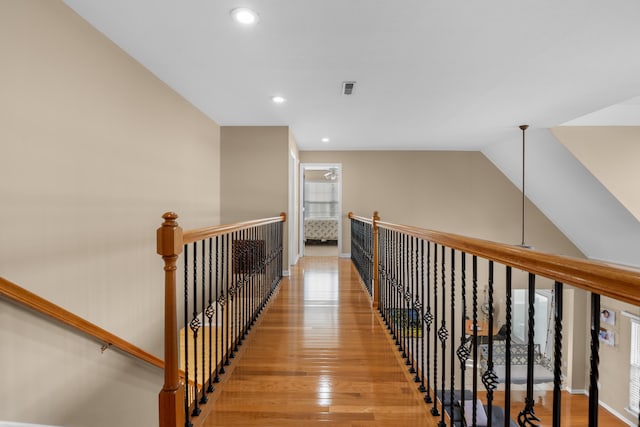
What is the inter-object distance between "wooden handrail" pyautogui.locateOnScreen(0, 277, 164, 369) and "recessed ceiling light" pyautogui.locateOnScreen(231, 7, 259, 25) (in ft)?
6.73

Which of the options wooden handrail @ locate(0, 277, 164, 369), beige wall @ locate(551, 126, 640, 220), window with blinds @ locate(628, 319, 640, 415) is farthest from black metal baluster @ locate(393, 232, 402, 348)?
window with blinds @ locate(628, 319, 640, 415)

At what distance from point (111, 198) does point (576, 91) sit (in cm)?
476

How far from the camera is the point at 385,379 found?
211 cm

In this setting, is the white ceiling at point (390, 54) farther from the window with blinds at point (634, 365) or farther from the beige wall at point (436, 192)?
the window with blinds at point (634, 365)

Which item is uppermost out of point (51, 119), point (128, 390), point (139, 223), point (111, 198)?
point (51, 119)

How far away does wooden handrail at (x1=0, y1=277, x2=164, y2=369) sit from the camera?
Answer: 5.48 ft

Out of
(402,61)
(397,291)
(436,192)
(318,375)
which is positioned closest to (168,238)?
(318,375)

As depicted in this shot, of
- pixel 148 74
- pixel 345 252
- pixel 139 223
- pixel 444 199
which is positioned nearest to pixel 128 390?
pixel 139 223

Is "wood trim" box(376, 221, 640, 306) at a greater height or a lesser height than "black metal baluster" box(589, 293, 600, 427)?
greater

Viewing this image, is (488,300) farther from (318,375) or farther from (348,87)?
(348,87)

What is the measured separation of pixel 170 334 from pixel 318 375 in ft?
3.82

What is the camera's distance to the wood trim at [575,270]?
2.10 ft

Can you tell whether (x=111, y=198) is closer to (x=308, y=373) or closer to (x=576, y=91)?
(x=308, y=373)

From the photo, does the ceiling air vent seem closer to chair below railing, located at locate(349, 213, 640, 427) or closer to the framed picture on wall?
chair below railing, located at locate(349, 213, 640, 427)
